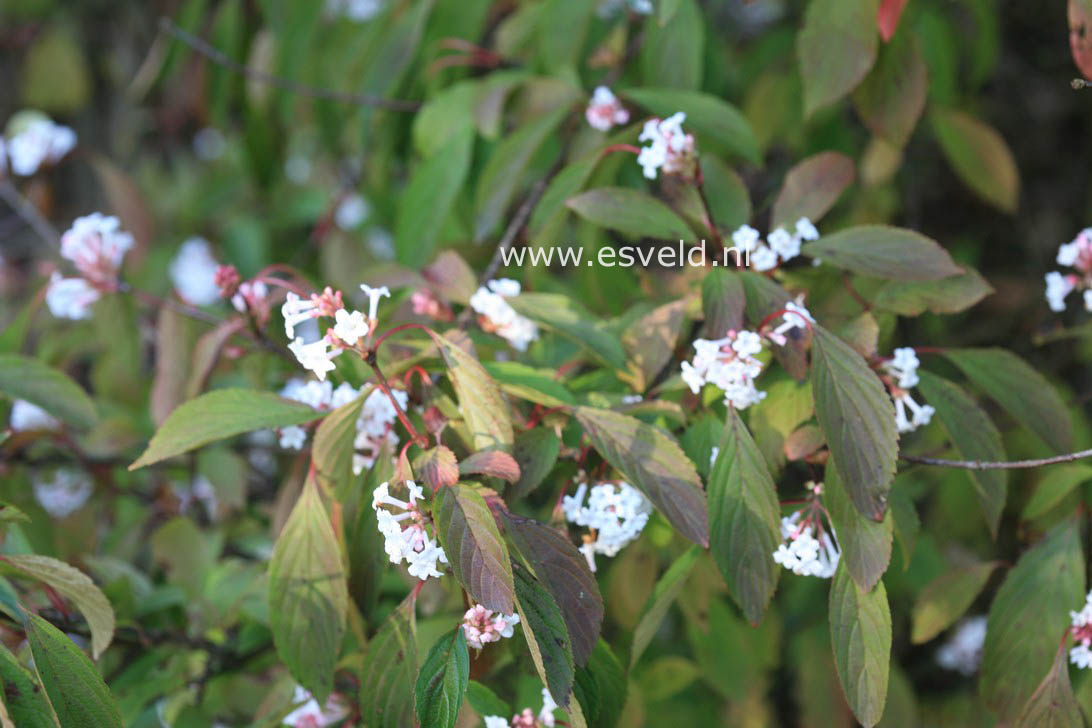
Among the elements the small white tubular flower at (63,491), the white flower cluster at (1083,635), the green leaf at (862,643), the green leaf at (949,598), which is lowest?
the small white tubular flower at (63,491)

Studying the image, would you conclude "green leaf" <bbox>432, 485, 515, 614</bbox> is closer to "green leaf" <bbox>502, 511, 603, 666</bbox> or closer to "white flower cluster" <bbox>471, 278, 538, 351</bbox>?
"green leaf" <bbox>502, 511, 603, 666</bbox>

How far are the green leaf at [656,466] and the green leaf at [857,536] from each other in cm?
12

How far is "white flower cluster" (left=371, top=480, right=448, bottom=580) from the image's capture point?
0.82m

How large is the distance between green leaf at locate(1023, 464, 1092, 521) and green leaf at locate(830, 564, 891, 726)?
1.14 ft

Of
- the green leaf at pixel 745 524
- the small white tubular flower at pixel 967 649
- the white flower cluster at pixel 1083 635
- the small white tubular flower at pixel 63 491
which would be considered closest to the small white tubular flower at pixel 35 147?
the small white tubular flower at pixel 63 491

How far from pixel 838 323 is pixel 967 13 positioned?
1234 millimetres

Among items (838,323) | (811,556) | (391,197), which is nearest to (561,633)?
(811,556)

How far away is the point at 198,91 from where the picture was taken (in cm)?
253

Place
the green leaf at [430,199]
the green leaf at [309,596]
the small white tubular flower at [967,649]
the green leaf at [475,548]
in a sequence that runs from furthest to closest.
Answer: the small white tubular flower at [967,649] → the green leaf at [430,199] → the green leaf at [309,596] → the green leaf at [475,548]

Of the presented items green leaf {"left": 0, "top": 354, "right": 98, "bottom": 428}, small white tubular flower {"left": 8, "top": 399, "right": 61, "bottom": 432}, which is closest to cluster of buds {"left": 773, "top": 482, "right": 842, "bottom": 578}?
green leaf {"left": 0, "top": 354, "right": 98, "bottom": 428}

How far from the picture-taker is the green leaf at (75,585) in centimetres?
90

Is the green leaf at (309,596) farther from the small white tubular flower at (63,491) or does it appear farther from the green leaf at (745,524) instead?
the small white tubular flower at (63,491)

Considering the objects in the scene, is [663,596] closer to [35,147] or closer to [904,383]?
[904,383]

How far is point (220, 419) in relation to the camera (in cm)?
99
